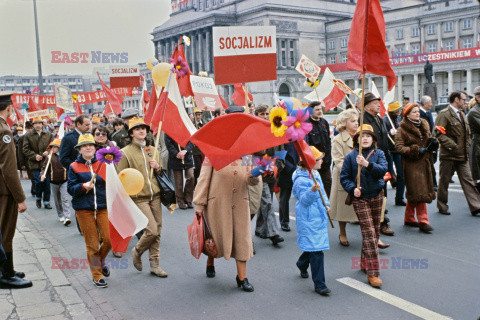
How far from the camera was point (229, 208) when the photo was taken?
5.23m

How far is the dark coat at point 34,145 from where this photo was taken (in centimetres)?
1149

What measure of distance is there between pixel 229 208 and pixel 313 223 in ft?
2.92

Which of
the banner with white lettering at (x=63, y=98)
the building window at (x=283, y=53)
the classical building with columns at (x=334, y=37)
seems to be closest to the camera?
the banner with white lettering at (x=63, y=98)

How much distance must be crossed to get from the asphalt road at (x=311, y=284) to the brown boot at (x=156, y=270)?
0.20 ft

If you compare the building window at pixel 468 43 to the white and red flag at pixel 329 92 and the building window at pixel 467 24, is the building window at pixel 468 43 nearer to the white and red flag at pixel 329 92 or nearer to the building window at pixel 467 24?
the building window at pixel 467 24

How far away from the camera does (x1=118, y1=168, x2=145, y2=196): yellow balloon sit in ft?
17.4

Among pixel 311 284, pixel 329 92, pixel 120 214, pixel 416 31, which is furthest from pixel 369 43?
pixel 416 31

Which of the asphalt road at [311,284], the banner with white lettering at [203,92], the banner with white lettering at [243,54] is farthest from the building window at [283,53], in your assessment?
the banner with white lettering at [243,54]

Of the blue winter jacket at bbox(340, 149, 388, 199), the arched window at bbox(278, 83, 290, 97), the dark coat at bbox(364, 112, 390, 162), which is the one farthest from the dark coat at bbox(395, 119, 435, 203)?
the arched window at bbox(278, 83, 290, 97)

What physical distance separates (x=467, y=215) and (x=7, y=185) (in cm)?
681

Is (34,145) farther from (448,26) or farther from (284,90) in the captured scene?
(284,90)

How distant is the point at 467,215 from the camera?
26.5 feet

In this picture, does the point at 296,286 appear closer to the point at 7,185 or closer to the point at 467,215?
the point at 7,185

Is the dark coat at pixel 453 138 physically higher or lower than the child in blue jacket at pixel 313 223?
higher
